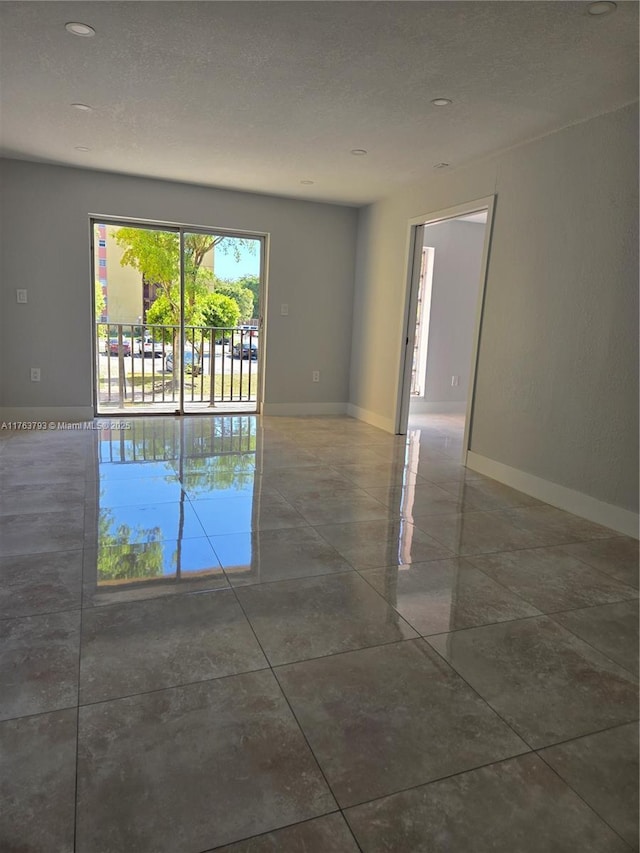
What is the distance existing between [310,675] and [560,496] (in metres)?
2.45

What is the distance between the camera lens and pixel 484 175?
169 inches

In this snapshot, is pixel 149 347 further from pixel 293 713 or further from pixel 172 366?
pixel 293 713

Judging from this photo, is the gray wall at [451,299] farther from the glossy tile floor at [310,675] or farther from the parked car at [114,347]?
the glossy tile floor at [310,675]

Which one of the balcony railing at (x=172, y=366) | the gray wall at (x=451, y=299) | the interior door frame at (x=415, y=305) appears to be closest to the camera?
the interior door frame at (x=415, y=305)

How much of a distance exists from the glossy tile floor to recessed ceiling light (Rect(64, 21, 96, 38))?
2.41m

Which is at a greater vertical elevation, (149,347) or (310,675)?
(149,347)

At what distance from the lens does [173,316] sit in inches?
240

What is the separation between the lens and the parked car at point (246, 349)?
6594 millimetres

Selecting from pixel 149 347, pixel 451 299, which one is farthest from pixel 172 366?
pixel 451 299

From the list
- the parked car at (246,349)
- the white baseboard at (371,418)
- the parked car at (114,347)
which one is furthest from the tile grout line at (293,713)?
the parked car at (246,349)

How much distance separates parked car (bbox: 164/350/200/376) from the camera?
6.34 metres

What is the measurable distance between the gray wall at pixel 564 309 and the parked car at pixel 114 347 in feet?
12.0

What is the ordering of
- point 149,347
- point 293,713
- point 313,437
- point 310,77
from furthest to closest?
point 149,347 < point 313,437 < point 310,77 < point 293,713

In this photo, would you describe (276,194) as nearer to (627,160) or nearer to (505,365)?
(505,365)
